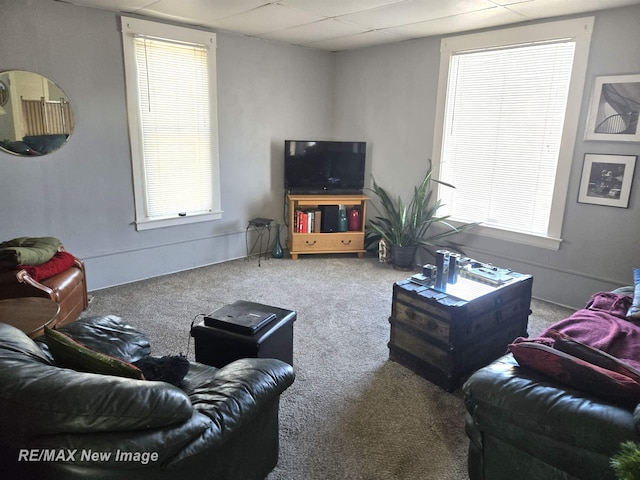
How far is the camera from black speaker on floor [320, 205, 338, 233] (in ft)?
16.6

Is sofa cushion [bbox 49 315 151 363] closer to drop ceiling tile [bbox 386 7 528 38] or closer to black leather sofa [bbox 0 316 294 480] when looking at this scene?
black leather sofa [bbox 0 316 294 480]

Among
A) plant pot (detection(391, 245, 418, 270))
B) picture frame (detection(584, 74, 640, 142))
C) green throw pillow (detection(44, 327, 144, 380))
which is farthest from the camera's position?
plant pot (detection(391, 245, 418, 270))

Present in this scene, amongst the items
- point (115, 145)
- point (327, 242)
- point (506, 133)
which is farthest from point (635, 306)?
point (115, 145)

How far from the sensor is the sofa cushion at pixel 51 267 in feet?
9.57

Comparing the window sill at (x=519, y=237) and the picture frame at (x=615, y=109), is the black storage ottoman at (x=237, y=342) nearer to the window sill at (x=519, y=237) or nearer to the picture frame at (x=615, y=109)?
the window sill at (x=519, y=237)

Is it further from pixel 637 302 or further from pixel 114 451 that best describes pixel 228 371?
pixel 637 302

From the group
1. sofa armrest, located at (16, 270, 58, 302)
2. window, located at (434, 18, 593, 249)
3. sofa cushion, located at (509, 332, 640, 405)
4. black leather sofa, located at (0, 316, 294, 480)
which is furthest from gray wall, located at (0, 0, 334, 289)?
sofa cushion, located at (509, 332, 640, 405)

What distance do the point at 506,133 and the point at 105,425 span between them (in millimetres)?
4015

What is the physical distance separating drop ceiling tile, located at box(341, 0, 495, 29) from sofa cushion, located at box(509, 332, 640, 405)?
270cm

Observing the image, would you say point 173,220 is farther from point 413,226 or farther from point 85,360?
point 85,360

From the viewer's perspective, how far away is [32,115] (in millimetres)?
3400

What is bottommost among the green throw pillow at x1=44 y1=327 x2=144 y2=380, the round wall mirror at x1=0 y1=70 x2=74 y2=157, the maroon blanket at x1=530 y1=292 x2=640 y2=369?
the maroon blanket at x1=530 y1=292 x2=640 y2=369

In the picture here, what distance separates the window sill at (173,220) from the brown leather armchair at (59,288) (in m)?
0.87

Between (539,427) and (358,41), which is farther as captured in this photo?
(358,41)
